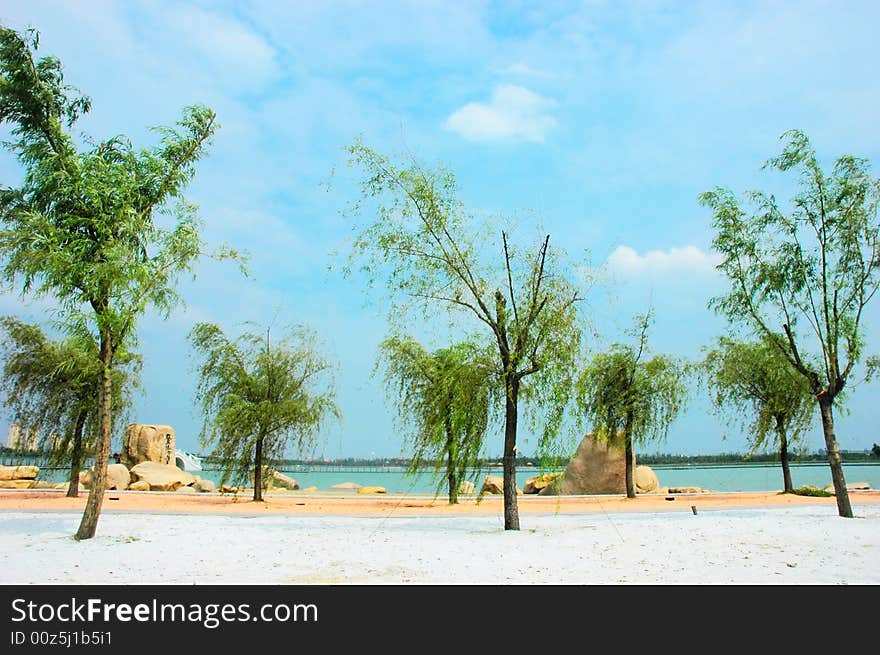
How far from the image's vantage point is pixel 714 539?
35.4 feet

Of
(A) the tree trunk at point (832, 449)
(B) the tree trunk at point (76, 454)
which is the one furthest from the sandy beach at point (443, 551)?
(B) the tree trunk at point (76, 454)

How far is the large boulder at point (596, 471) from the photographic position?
2936 centimetres

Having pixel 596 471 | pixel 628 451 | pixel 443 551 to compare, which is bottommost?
pixel 443 551

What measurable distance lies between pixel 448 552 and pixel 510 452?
3.84 m

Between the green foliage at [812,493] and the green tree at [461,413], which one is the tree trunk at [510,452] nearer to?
the green tree at [461,413]

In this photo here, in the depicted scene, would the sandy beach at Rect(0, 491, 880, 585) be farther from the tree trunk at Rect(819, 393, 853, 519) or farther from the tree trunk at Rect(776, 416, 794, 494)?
the tree trunk at Rect(776, 416, 794, 494)

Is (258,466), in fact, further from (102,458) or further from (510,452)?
(510,452)

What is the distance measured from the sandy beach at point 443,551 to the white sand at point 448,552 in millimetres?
23

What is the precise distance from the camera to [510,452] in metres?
13.7

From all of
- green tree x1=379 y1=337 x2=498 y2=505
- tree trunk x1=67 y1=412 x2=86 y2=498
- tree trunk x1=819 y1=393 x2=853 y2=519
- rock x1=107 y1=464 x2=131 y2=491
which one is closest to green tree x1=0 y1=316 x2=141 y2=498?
tree trunk x1=67 y1=412 x2=86 y2=498

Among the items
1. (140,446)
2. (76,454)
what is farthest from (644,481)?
(140,446)
